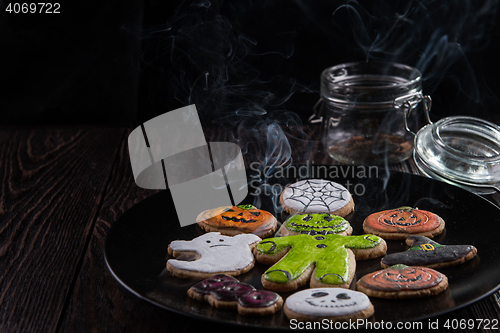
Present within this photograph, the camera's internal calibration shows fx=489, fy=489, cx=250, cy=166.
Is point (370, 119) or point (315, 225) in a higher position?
point (370, 119)

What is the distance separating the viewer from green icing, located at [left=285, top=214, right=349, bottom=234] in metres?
1.25

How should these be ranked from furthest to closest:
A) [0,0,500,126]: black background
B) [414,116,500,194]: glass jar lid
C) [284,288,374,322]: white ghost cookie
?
[0,0,500,126]: black background
[414,116,500,194]: glass jar lid
[284,288,374,322]: white ghost cookie

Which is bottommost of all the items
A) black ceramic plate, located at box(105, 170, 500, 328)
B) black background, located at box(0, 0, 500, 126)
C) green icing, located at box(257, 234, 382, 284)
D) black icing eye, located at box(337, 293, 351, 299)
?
black ceramic plate, located at box(105, 170, 500, 328)

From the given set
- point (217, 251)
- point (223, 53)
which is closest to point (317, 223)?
point (217, 251)

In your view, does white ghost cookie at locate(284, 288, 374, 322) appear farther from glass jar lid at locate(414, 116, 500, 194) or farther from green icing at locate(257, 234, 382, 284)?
glass jar lid at locate(414, 116, 500, 194)

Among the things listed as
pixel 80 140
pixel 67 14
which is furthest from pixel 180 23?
pixel 80 140

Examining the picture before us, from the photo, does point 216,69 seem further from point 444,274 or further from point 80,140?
point 444,274

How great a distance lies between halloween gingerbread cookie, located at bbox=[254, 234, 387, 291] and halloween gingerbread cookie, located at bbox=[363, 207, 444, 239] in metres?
0.07

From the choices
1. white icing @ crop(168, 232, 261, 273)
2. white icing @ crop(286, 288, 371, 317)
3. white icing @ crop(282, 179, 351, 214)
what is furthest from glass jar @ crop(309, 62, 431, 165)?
white icing @ crop(286, 288, 371, 317)

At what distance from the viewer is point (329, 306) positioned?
35.4 inches

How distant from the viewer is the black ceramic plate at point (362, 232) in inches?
36.5

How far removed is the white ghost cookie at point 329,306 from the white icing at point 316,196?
0.45 metres

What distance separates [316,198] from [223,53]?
1.11m

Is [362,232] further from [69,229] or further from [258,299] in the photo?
[69,229]
